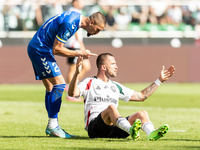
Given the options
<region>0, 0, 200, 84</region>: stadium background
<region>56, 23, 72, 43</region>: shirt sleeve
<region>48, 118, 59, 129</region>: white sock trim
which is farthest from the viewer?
<region>0, 0, 200, 84</region>: stadium background

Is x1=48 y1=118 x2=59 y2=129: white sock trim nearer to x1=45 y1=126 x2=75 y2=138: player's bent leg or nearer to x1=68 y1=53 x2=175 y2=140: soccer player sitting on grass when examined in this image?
x1=45 y1=126 x2=75 y2=138: player's bent leg

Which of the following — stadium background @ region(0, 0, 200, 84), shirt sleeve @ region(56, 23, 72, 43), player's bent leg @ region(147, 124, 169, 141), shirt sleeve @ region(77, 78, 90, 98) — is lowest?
stadium background @ region(0, 0, 200, 84)

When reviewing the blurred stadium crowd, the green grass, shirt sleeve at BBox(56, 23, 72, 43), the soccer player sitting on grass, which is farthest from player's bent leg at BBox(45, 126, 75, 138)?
the blurred stadium crowd

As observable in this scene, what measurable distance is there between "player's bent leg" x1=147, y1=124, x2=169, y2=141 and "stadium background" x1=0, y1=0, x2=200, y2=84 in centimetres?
1334

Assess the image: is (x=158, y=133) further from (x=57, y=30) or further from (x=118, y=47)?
(x=118, y=47)

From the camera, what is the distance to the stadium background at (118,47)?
18.0m

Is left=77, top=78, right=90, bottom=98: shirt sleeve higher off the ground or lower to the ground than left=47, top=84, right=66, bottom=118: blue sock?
higher

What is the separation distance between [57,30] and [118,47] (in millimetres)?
13116

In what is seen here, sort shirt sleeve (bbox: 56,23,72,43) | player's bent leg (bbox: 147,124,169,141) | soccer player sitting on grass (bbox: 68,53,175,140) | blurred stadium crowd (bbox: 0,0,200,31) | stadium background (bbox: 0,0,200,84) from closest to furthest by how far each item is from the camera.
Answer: player's bent leg (bbox: 147,124,169,141) → soccer player sitting on grass (bbox: 68,53,175,140) → shirt sleeve (bbox: 56,23,72,43) → stadium background (bbox: 0,0,200,84) → blurred stadium crowd (bbox: 0,0,200,31)

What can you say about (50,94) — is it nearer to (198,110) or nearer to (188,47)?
(198,110)

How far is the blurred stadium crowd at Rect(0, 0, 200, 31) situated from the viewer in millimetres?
18781

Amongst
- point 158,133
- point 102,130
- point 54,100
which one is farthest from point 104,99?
point 158,133

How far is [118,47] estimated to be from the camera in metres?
18.6

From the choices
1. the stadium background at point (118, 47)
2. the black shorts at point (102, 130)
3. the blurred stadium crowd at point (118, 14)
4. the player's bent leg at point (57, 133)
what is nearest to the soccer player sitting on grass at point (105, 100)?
the black shorts at point (102, 130)
